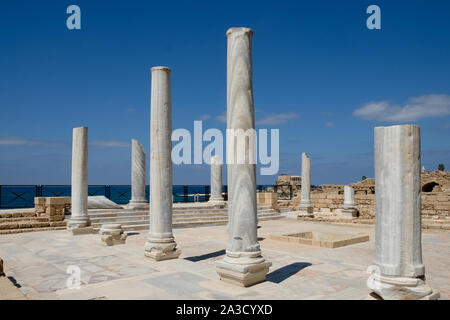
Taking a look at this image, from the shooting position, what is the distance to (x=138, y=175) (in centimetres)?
1717

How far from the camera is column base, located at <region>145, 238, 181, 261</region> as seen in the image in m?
8.34

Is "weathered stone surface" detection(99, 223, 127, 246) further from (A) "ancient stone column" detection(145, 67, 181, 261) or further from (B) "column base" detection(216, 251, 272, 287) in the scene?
(B) "column base" detection(216, 251, 272, 287)

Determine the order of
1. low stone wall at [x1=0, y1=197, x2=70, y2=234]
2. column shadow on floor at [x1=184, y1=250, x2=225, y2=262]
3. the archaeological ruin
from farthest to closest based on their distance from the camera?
low stone wall at [x1=0, y1=197, x2=70, y2=234] → column shadow on floor at [x1=184, y1=250, x2=225, y2=262] → the archaeological ruin

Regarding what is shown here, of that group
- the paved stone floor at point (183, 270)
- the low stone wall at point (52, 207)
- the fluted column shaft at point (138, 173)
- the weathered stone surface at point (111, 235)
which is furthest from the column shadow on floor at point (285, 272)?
the fluted column shaft at point (138, 173)

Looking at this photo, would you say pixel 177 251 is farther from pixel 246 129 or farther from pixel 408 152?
pixel 408 152

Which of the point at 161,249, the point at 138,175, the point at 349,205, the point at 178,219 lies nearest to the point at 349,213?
the point at 349,205

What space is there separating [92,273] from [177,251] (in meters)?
2.17

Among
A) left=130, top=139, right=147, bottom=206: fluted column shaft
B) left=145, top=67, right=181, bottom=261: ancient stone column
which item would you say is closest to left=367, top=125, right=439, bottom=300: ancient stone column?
left=145, top=67, right=181, bottom=261: ancient stone column

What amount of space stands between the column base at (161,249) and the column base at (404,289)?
4.95 m

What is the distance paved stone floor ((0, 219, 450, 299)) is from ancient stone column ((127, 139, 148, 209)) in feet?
15.6

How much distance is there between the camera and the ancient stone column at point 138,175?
1690 centimetres

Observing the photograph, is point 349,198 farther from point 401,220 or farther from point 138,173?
point 401,220

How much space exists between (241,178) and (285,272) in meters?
2.47
